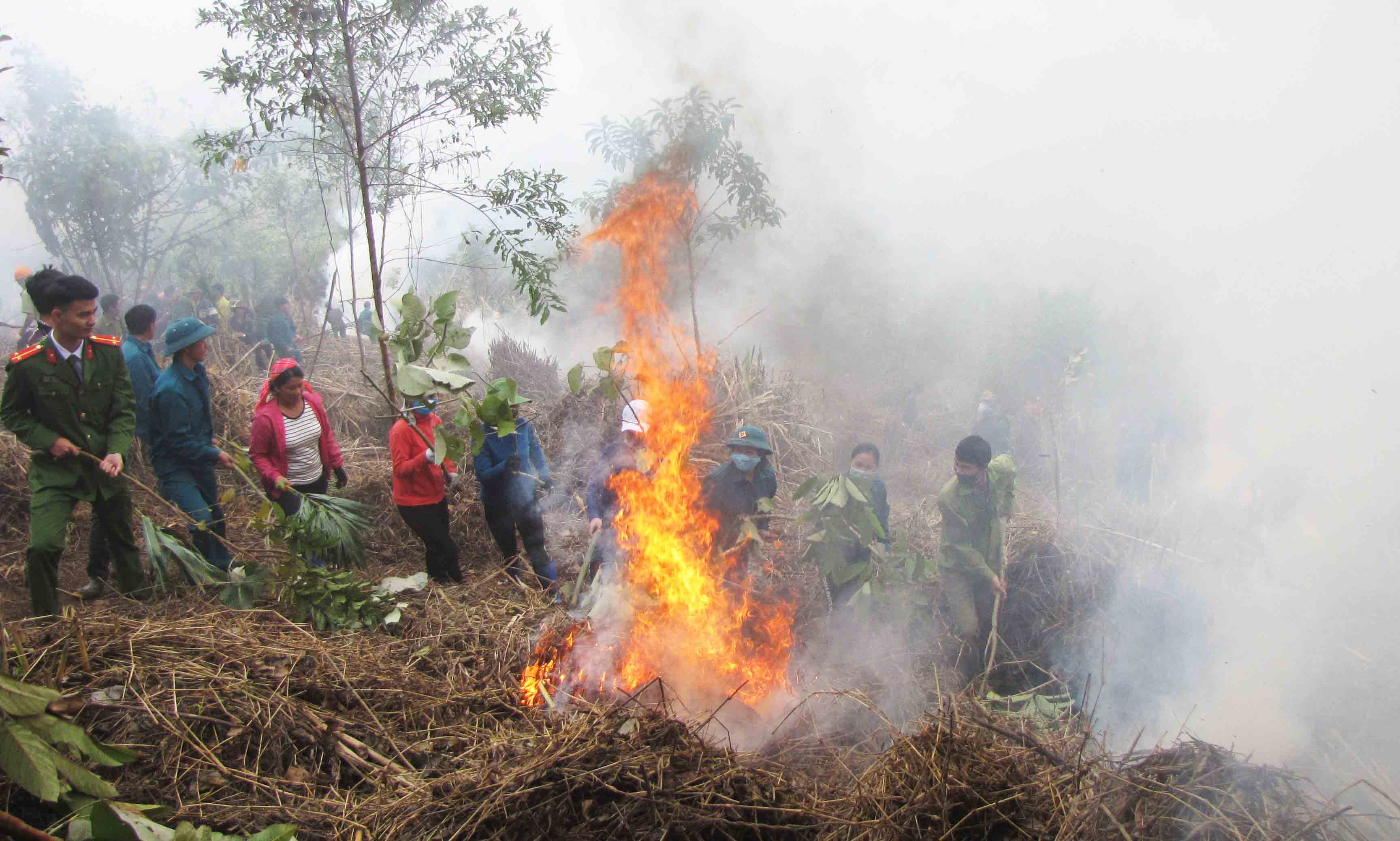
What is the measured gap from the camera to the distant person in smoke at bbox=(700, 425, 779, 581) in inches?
185

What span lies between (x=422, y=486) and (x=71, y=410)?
1743 millimetres

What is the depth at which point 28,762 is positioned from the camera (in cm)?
199

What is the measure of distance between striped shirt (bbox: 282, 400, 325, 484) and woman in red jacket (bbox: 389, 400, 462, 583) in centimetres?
50

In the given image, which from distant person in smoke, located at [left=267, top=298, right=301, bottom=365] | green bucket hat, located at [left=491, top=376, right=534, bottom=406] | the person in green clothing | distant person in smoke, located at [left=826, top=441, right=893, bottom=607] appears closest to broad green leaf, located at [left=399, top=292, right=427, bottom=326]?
green bucket hat, located at [left=491, top=376, right=534, bottom=406]

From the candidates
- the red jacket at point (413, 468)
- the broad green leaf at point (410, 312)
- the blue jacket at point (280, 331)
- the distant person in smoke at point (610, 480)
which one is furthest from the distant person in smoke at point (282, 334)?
the broad green leaf at point (410, 312)

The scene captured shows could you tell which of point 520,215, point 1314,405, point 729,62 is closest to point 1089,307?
point 1314,405

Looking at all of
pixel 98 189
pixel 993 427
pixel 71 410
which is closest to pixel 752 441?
pixel 71 410

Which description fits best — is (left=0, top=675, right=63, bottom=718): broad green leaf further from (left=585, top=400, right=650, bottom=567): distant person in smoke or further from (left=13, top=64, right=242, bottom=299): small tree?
(left=13, top=64, right=242, bottom=299): small tree

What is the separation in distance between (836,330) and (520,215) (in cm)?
961

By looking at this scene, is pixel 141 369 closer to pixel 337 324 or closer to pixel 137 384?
pixel 137 384

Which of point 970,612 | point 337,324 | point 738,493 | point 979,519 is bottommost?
point 970,612

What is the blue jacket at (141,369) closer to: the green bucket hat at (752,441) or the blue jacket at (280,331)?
the green bucket hat at (752,441)

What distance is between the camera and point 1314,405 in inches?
296

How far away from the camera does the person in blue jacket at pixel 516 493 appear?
15.4 ft
